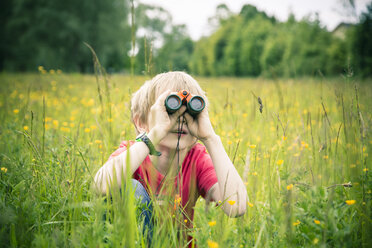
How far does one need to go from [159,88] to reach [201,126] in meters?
0.41

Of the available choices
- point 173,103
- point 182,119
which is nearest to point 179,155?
point 182,119

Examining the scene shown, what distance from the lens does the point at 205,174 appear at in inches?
61.2

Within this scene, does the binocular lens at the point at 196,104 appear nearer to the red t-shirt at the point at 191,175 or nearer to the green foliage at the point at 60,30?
the red t-shirt at the point at 191,175

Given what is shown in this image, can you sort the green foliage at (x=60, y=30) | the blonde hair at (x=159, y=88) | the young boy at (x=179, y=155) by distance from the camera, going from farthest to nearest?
1. the green foliage at (x=60, y=30)
2. the blonde hair at (x=159, y=88)
3. the young boy at (x=179, y=155)

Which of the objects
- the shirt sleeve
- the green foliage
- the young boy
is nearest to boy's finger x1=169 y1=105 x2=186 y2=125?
the young boy

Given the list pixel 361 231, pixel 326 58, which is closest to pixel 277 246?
pixel 361 231

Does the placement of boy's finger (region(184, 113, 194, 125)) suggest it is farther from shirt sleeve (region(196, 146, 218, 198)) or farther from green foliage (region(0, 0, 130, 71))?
green foliage (region(0, 0, 130, 71))

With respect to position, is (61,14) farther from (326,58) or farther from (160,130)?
(160,130)

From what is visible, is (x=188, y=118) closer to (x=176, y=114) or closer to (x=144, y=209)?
(x=176, y=114)

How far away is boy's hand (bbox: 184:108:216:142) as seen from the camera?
56.0 inches

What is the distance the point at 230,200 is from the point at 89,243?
68 cm

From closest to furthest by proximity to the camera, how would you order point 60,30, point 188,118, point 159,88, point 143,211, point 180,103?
point 143,211
point 180,103
point 188,118
point 159,88
point 60,30

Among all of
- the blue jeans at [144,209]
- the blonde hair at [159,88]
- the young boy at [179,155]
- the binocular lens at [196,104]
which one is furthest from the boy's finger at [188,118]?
the blue jeans at [144,209]

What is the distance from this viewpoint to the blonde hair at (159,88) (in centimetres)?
162
